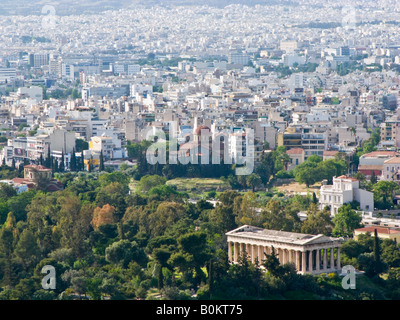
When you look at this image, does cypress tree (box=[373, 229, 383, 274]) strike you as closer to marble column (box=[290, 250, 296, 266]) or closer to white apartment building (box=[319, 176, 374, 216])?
marble column (box=[290, 250, 296, 266])

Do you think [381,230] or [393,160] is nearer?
[381,230]

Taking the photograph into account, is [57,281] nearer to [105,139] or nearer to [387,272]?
[387,272]

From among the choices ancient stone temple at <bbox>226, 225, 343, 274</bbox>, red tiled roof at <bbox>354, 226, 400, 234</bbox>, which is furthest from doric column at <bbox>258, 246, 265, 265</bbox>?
red tiled roof at <bbox>354, 226, 400, 234</bbox>

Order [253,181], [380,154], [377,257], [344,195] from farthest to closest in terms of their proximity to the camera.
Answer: [380,154], [253,181], [344,195], [377,257]

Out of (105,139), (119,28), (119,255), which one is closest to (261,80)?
A: (105,139)

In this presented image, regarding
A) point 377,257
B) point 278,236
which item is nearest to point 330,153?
point 278,236

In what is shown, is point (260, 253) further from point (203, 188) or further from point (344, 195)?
point (203, 188)

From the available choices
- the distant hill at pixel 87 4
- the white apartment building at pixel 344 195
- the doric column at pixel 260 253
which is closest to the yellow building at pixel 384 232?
the doric column at pixel 260 253
